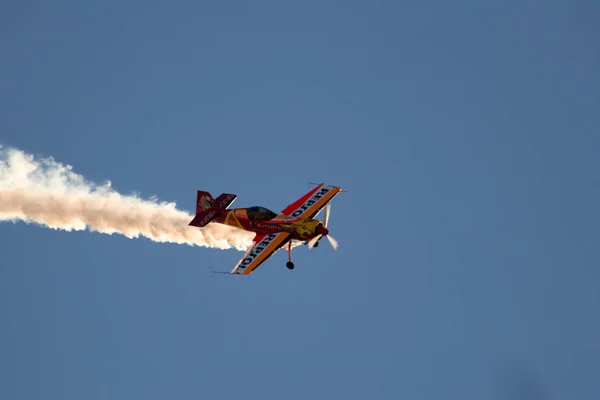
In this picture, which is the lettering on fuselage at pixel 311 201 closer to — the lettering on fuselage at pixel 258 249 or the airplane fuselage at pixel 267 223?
the airplane fuselage at pixel 267 223

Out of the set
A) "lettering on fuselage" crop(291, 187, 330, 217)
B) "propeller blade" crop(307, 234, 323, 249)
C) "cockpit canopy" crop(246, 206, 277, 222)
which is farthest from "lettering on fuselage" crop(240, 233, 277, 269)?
"lettering on fuselage" crop(291, 187, 330, 217)

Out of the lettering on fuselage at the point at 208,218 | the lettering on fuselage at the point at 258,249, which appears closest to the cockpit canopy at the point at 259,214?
the lettering on fuselage at the point at 258,249

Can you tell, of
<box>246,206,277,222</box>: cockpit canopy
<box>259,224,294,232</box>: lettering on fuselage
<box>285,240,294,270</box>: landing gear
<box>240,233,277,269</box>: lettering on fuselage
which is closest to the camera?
<box>240,233,277,269</box>: lettering on fuselage

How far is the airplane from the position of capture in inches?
3563

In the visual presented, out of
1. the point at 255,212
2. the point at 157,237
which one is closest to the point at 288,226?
the point at 255,212

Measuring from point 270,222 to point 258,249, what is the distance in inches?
122

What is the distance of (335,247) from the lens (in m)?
90.6

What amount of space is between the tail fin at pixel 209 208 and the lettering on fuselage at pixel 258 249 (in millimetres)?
5568

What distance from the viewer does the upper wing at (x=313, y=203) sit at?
9612 cm

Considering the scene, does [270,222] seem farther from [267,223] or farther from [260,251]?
[260,251]

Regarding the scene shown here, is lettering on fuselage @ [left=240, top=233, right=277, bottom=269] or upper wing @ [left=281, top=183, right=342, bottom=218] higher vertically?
upper wing @ [left=281, top=183, right=342, bottom=218]

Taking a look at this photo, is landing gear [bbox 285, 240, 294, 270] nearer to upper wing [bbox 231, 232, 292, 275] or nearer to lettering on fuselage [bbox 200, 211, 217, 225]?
upper wing [bbox 231, 232, 292, 275]

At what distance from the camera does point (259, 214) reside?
94.1 meters

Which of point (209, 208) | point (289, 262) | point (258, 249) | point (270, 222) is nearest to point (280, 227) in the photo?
point (270, 222)
